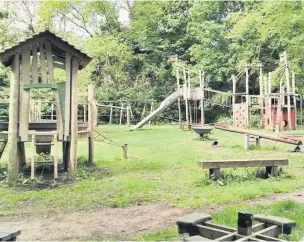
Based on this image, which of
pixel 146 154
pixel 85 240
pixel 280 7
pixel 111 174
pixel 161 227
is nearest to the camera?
pixel 85 240

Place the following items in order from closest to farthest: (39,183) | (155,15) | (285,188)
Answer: (285,188) → (39,183) → (155,15)

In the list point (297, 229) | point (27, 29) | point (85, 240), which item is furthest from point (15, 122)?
point (27, 29)

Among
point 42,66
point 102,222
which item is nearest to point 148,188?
point 102,222

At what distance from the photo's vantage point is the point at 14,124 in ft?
31.0

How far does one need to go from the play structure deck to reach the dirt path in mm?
1195

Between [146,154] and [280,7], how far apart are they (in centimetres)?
1492

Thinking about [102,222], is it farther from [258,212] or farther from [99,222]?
[258,212]

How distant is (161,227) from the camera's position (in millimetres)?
5672

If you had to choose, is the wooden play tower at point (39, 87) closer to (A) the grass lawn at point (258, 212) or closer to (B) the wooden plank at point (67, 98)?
(B) the wooden plank at point (67, 98)

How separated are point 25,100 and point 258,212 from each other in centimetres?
580

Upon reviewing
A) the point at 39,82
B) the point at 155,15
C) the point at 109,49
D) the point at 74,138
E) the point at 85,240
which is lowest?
the point at 85,240

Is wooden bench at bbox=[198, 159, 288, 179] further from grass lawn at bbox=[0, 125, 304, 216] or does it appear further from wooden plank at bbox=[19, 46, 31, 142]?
wooden plank at bbox=[19, 46, 31, 142]

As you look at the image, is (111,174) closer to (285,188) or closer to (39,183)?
(39,183)

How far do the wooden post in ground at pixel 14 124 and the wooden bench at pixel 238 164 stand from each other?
406cm
